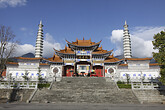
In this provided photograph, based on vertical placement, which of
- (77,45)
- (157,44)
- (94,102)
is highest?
(77,45)

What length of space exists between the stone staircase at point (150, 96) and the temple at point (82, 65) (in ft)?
39.3

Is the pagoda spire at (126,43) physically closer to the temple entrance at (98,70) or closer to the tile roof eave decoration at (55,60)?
the temple entrance at (98,70)

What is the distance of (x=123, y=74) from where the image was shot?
3203 cm

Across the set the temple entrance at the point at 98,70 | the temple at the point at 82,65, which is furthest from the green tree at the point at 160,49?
the temple entrance at the point at 98,70

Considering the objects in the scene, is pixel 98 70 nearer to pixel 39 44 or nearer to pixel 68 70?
pixel 68 70

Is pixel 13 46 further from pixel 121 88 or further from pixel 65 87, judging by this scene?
pixel 121 88

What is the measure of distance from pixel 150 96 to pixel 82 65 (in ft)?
66.2

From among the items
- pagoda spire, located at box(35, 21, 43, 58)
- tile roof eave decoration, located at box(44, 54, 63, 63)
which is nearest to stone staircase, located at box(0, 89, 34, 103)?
tile roof eave decoration, located at box(44, 54, 63, 63)

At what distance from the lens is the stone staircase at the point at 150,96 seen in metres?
17.1

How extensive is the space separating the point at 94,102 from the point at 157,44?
32.5ft

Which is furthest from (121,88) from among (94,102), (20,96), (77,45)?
(77,45)

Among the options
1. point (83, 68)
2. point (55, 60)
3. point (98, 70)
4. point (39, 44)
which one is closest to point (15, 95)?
point (55, 60)

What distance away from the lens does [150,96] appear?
17656mm

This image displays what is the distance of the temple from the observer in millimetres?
31391
